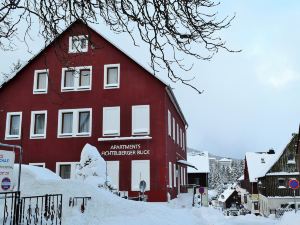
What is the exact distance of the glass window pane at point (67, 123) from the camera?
2539cm

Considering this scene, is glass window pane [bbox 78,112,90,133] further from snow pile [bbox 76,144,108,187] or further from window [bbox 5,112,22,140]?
snow pile [bbox 76,144,108,187]

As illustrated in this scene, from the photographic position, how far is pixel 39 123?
26.0 m

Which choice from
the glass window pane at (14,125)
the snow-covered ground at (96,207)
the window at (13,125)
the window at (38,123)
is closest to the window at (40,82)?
the window at (38,123)

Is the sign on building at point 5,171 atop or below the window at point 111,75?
below

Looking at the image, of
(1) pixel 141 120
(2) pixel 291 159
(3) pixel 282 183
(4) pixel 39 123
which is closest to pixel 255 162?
(3) pixel 282 183

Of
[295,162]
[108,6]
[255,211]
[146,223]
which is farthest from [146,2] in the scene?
[255,211]

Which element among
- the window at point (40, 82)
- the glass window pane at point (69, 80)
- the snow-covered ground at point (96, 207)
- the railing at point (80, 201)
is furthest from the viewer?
the window at point (40, 82)

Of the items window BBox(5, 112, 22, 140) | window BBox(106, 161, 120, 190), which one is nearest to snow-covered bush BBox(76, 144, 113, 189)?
window BBox(106, 161, 120, 190)

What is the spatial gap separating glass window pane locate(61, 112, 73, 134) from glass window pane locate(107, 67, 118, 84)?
3311 mm

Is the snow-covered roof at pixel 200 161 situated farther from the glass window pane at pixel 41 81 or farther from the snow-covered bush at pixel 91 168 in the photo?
the snow-covered bush at pixel 91 168

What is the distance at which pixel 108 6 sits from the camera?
25.8 feet

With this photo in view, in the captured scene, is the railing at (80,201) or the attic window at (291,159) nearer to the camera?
the railing at (80,201)

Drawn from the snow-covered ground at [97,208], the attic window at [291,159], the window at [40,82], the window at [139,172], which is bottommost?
the snow-covered ground at [97,208]

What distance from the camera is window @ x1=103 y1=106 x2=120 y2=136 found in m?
24.3
